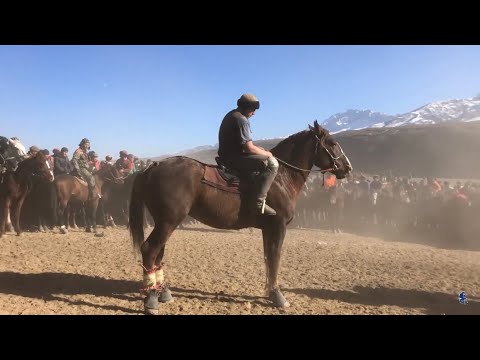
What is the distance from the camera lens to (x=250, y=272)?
762 cm

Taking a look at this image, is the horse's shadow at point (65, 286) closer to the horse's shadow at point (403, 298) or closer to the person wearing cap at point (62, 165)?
the horse's shadow at point (403, 298)

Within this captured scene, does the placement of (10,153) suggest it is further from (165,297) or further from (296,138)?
(296,138)

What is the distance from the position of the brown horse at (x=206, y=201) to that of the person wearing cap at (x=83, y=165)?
342 inches

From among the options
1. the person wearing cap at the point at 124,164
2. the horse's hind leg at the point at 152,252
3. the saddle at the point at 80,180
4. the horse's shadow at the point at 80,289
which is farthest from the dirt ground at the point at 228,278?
the person wearing cap at the point at 124,164

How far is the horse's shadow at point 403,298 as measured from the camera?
589cm

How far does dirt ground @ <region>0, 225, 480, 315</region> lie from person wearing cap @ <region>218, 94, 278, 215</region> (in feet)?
5.92

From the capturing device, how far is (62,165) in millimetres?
13477

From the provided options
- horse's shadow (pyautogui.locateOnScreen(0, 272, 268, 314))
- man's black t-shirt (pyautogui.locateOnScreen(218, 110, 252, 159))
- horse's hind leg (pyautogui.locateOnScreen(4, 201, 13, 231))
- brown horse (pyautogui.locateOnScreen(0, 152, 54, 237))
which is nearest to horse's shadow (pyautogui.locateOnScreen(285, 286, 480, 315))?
horse's shadow (pyautogui.locateOnScreen(0, 272, 268, 314))

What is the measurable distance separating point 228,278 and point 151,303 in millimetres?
2272

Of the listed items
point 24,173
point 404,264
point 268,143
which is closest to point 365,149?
point 268,143

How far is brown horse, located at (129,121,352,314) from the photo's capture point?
17.1ft

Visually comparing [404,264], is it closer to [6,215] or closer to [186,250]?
[186,250]

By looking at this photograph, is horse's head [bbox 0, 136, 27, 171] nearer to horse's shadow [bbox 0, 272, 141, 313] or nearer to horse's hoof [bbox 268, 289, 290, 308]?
horse's shadow [bbox 0, 272, 141, 313]

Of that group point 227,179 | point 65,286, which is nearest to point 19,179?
point 65,286
